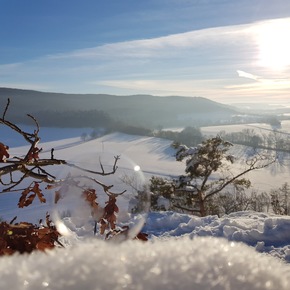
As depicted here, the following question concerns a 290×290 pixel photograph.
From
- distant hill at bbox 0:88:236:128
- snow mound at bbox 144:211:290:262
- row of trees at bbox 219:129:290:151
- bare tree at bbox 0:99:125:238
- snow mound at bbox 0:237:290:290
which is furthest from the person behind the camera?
distant hill at bbox 0:88:236:128

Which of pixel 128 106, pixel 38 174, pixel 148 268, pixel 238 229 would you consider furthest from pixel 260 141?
pixel 148 268

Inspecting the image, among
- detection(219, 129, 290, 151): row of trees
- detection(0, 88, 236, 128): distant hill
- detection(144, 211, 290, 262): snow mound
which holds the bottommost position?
detection(219, 129, 290, 151): row of trees

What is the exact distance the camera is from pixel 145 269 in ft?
1.98

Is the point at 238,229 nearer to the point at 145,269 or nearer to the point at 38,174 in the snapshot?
the point at 38,174

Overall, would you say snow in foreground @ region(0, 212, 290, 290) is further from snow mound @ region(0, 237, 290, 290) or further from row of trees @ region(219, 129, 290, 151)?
row of trees @ region(219, 129, 290, 151)

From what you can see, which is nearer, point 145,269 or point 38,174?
point 145,269

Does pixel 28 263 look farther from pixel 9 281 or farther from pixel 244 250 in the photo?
pixel 244 250

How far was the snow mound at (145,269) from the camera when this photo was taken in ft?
1.84

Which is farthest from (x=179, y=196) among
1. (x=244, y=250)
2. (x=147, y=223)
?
(x=244, y=250)

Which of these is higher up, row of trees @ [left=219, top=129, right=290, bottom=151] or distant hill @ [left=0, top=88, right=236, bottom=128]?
distant hill @ [left=0, top=88, right=236, bottom=128]

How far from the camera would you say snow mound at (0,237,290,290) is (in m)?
0.56

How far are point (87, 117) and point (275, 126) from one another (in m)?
92.7

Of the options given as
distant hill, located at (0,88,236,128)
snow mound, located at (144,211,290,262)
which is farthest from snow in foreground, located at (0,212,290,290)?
distant hill, located at (0,88,236,128)

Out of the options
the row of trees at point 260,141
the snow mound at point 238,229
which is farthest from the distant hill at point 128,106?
the snow mound at point 238,229
